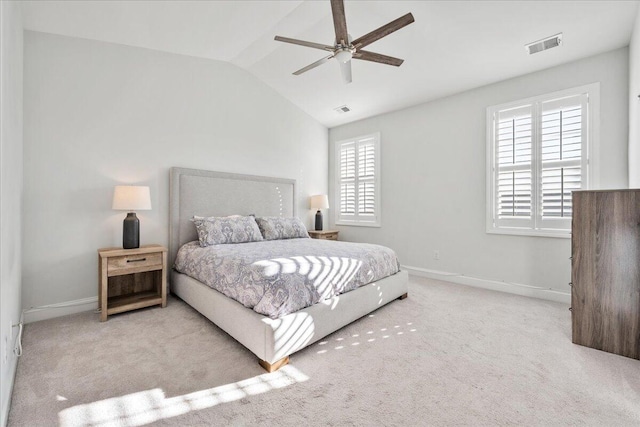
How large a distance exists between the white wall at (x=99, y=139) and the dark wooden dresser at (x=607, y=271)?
4.02m

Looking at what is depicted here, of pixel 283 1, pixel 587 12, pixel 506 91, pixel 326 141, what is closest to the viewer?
pixel 587 12

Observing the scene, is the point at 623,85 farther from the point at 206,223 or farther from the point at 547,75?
the point at 206,223

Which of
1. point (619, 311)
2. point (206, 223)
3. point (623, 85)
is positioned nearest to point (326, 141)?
point (206, 223)

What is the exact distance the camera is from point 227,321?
237cm

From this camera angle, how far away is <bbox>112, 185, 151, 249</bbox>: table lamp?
2994mm

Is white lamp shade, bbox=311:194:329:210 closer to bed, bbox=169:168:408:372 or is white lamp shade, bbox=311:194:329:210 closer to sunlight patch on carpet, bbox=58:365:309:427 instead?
bed, bbox=169:168:408:372

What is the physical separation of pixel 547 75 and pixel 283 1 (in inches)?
125

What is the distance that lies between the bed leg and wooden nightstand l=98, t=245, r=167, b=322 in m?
1.74

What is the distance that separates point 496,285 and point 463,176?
1.54 meters

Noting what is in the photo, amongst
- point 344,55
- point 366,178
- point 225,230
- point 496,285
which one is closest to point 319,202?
point 366,178

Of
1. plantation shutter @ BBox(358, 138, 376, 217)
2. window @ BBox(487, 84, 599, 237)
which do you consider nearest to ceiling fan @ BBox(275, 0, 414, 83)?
window @ BBox(487, 84, 599, 237)

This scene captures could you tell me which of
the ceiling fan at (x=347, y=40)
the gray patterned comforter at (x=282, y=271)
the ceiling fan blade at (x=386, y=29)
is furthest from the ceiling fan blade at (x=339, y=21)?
the gray patterned comforter at (x=282, y=271)

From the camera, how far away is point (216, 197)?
400cm

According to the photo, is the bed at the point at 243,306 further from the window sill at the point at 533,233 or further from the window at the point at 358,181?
the window sill at the point at 533,233
